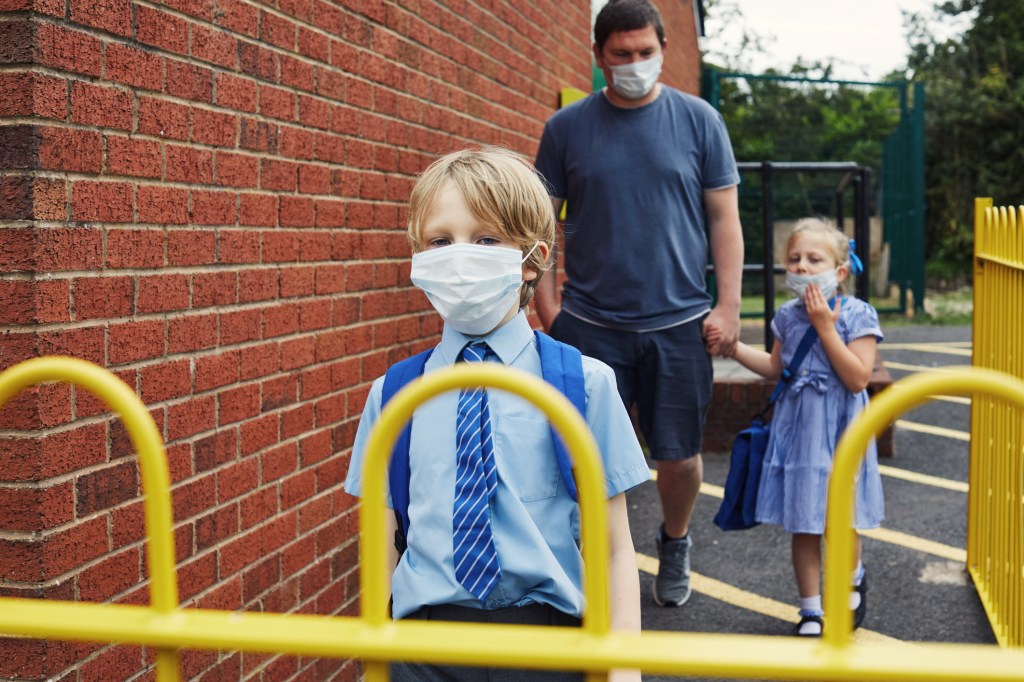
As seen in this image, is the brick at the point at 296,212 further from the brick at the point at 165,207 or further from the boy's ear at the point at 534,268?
the boy's ear at the point at 534,268

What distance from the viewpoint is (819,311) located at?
12.6ft

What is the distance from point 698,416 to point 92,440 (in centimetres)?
254

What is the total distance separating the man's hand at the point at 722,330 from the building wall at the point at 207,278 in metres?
1.09

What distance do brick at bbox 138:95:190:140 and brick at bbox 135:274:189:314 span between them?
0.32 m

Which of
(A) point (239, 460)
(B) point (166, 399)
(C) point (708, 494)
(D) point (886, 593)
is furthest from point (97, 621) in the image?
(C) point (708, 494)

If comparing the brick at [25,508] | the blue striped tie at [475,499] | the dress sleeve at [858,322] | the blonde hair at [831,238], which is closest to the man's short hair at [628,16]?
the blonde hair at [831,238]

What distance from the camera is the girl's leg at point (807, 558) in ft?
12.9

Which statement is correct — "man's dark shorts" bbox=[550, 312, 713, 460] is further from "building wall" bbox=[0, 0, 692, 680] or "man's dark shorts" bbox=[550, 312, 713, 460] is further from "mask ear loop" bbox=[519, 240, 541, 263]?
"mask ear loop" bbox=[519, 240, 541, 263]

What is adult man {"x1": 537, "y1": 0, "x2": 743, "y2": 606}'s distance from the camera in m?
4.02

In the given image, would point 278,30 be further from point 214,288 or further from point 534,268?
point 534,268

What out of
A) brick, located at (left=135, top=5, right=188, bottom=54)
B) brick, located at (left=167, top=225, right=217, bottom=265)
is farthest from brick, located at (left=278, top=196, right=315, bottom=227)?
brick, located at (left=135, top=5, right=188, bottom=54)

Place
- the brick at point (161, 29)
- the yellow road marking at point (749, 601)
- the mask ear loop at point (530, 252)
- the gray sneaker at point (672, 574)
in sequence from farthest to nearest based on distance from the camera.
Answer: the gray sneaker at point (672, 574), the yellow road marking at point (749, 601), the brick at point (161, 29), the mask ear loop at point (530, 252)

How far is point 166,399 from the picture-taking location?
8.18 ft

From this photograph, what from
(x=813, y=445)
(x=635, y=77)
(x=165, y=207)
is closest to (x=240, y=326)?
(x=165, y=207)
